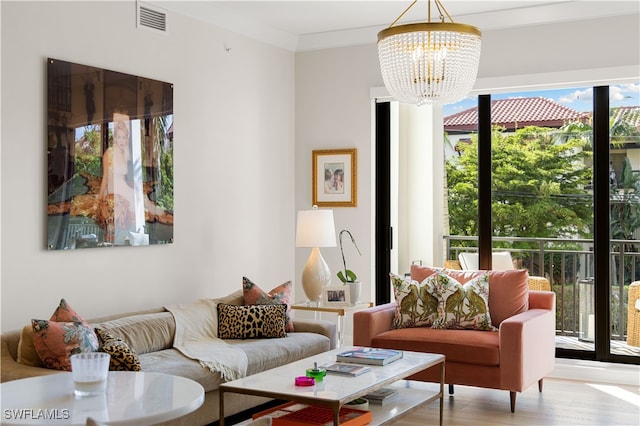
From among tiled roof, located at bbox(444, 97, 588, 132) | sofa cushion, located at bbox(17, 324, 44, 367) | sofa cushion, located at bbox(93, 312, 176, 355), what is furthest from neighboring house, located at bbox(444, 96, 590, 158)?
sofa cushion, located at bbox(17, 324, 44, 367)

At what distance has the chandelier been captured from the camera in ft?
12.1

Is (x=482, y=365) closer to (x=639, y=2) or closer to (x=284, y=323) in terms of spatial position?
(x=284, y=323)

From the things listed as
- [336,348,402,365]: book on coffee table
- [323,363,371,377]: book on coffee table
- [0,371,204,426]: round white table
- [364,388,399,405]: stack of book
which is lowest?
[364,388,399,405]: stack of book

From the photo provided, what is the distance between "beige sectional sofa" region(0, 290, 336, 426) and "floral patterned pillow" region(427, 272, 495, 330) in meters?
0.78

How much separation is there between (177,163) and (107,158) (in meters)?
0.71

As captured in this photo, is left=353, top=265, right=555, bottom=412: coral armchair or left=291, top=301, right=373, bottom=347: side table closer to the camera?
left=353, top=265, right=555, bottom=412: coral armchair

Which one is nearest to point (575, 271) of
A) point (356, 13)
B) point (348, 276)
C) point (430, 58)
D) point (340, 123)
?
point (348, 276)

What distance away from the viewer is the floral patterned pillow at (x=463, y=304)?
16.5 feet

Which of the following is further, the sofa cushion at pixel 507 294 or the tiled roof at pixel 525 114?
the tiled roof at pixel 525 114

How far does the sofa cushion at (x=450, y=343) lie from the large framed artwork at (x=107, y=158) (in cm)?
168

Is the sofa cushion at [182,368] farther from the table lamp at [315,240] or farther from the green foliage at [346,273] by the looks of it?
the green foliage at [346,273]

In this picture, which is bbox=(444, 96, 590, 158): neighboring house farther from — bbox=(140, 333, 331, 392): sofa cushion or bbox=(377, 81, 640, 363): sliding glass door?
bbox=(140, 333, 331, 392): sofa cushion

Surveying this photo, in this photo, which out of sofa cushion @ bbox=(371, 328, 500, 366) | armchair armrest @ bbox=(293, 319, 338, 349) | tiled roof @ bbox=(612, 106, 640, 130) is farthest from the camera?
tiled roof @ bbox=(612, 106, 640, 130)

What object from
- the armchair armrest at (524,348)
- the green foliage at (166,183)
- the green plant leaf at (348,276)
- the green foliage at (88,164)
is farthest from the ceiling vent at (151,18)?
the armchair armrest at (524,348)
